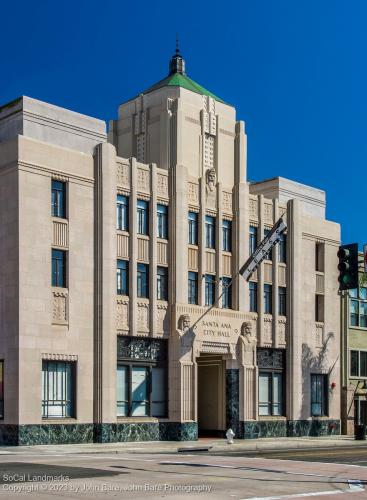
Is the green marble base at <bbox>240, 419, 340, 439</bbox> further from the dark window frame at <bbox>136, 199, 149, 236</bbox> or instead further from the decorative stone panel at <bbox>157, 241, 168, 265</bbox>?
the dark window frame at <bbox>136, 199, 149, 236</bbox>

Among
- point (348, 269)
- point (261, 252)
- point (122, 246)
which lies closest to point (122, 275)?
point (122, 246)

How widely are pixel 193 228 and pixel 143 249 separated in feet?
12.3

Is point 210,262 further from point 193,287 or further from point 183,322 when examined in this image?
point 183,322

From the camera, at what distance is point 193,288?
44.2 meters

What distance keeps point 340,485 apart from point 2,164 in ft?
74.6

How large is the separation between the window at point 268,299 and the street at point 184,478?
19.6 m

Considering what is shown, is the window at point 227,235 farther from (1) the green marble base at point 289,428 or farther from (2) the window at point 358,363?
(2) the window at point 358,363

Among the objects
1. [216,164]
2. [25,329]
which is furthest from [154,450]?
[216,164]

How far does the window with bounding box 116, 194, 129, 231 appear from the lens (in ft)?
135

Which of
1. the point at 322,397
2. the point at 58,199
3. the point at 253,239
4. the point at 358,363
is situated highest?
the point at 58,199

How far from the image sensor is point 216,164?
46500mm

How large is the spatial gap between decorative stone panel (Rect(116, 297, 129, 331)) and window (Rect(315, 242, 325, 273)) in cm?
1611

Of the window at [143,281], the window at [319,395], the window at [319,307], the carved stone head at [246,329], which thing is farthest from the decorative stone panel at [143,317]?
the window at [319,307]

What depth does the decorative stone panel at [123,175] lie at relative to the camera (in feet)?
135
